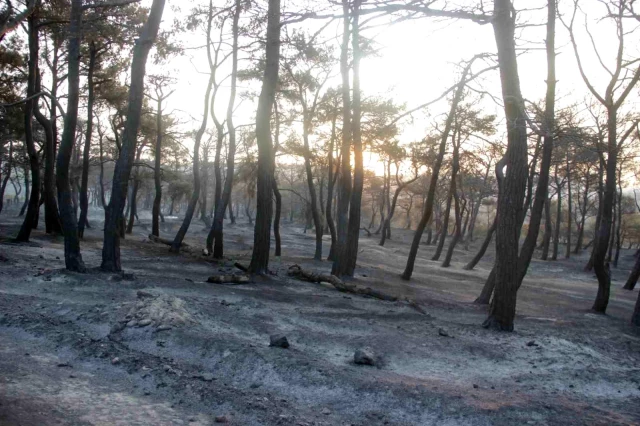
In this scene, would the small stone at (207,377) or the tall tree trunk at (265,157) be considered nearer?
the small stone at (207,377)

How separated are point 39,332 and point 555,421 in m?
5.73

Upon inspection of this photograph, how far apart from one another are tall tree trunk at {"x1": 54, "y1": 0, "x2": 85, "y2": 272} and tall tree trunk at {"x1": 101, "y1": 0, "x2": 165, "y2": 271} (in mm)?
560

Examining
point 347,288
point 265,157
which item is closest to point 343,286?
point 347,288

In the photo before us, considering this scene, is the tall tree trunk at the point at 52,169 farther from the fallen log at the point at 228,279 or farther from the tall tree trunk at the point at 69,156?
the fallen log at the point at 228,279

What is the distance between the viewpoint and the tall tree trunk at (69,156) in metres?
10.4

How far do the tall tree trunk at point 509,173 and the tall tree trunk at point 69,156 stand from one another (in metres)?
7.64

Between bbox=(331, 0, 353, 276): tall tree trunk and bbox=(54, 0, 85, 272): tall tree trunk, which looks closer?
bbox=(54, 0, 85, 272): tall tree trunk

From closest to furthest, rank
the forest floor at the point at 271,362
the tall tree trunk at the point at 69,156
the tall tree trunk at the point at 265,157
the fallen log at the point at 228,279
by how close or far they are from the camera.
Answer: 1. the forest floor at the point at 271,362
2. the tall tree trunk at the point at 69,156
3. the fallen log at the point at 228,279
4. the tall tree trunk at the point at 265,157

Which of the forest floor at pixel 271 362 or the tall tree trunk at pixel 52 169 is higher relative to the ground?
the tall tree trunk at pixel 52 169

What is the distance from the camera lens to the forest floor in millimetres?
4734

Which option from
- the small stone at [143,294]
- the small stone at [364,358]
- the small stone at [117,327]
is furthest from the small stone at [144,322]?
the small stone at [364,358]

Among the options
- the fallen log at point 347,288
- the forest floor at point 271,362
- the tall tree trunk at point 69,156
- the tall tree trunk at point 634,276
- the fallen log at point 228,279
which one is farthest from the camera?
the tall tree trunk at point 634,276

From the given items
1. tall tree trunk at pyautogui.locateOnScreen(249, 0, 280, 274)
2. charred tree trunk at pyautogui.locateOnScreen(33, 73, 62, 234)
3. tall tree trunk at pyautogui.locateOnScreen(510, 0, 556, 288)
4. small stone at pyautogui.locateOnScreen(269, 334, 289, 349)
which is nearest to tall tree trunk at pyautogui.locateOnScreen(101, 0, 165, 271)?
tall tree trunk at pyautogui.locateOnScreen(249, 0, 280, 274)

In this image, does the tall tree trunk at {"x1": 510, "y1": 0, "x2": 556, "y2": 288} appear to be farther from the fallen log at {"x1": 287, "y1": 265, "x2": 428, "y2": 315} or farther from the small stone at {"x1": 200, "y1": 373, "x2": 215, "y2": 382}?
the small stone at {"x1": 200, "y1": 373, "x2": 215, "y2": 382}
